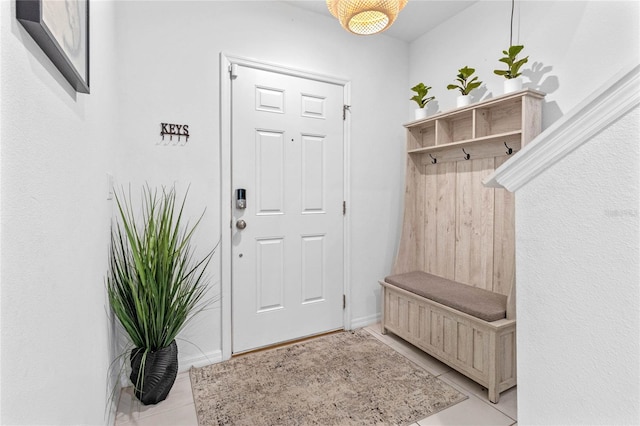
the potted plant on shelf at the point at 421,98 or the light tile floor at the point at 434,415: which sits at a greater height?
the potted plant on shelf at the point at 421,98

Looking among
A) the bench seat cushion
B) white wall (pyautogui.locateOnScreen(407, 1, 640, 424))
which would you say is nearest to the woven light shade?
white wall (pyautogui.locateOnScreen(407, 1, 640, 424))

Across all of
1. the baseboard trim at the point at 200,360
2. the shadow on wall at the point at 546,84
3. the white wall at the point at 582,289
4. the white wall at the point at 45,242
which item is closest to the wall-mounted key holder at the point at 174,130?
the white wall at the point at 45,242

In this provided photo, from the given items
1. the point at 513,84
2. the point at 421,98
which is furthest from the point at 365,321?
the point at 513,84

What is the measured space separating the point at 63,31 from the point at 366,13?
1374 mm

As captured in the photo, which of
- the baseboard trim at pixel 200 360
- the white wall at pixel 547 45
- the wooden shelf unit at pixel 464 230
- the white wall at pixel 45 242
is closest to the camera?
the white wall at pixel 45 242

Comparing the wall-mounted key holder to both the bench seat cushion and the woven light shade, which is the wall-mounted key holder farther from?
the bench seat cushion

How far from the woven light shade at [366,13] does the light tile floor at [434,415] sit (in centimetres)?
204

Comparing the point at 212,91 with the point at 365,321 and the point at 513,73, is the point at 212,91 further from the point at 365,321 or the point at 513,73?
the point at 365,321

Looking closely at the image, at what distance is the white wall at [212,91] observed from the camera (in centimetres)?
203

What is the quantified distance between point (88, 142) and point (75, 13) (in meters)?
0.41

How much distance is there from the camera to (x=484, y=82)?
2477 mm

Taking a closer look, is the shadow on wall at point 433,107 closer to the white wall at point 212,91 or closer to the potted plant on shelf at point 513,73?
the white wall at point 212,91

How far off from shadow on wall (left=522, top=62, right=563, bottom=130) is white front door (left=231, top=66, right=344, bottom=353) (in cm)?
137

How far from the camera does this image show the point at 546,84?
2098mm
